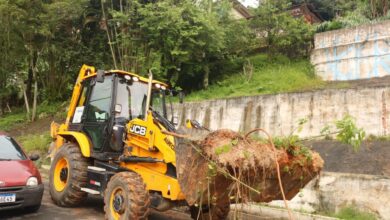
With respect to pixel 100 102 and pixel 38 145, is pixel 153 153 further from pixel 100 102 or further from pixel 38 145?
pixel 38 145

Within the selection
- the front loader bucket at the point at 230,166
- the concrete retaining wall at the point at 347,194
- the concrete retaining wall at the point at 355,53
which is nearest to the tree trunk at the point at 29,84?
the concrete retaining wall at the point at 355,53

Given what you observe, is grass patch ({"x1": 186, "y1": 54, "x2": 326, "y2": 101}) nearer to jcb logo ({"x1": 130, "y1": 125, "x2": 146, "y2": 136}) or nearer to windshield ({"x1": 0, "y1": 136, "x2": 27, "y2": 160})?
jcb logo ({"x1": 130, "y1": 125, "x2": 146, "y2": 136})

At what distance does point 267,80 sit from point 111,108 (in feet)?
48.3

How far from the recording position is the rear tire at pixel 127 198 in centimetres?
595

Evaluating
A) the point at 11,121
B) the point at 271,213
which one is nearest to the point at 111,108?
the point at 271,213

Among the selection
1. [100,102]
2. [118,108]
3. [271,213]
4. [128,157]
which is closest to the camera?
[128,157]

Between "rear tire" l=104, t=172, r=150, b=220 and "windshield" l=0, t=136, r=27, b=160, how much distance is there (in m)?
2.14

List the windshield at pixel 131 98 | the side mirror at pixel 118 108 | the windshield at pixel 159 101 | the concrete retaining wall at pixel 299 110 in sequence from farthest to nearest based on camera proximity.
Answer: the concrete retaining wall at pixel 299 110 < the windshield at pixel 159 101 < the windshield at pixel 131 98 < the side mirror at pixel 118 108

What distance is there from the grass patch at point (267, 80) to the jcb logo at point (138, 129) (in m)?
12.3

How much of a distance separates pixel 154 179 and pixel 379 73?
14.4 m

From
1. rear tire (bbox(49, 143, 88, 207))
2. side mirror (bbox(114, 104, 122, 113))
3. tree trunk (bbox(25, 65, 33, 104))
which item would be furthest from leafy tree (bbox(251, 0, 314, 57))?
rear tire (bbox(49, 143, 88, 207))

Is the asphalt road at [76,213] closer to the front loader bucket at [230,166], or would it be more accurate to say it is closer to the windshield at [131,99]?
the front loader bucket at [230,166]

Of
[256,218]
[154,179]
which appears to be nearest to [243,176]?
[154,179]

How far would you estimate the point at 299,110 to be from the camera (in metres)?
13.6
